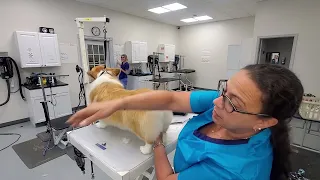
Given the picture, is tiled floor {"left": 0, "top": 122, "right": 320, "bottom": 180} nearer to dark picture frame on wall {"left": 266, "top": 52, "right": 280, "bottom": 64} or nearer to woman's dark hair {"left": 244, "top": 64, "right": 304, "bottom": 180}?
woman's dark hair {"left": 244, "top": 64, "right": 304, "bottom": 180}

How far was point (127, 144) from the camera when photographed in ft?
3.75

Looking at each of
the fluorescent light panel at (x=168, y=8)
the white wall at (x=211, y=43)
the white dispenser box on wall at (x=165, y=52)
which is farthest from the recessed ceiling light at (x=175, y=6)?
the white wall at (x=211, y=43)

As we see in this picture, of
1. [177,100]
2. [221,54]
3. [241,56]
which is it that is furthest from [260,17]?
[177,100]

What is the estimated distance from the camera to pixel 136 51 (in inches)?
226

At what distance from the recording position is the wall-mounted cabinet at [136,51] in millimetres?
5582

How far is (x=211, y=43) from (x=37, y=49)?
612cm

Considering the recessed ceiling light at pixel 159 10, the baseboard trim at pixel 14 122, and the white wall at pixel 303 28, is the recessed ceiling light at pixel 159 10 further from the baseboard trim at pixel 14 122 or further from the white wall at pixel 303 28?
the baseboard trim at pixel 14 122

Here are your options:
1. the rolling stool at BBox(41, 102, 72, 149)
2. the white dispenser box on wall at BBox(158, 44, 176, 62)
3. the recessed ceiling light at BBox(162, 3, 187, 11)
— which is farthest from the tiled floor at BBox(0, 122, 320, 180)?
the white dispenser box on wall at BBox(158, 44, 176, 62)

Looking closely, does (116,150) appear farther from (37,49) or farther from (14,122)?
(14,122)

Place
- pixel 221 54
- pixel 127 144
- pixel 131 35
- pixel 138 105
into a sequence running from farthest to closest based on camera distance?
pixel 221 54 → pixel 131 35 → pixel 127 144 → pixel 138 105

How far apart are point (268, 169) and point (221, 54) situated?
22.4ft

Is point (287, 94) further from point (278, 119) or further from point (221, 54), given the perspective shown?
point (221, 54)

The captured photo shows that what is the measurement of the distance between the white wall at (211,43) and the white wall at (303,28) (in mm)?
1960

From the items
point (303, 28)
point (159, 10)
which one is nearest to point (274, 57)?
point (303, 28)
